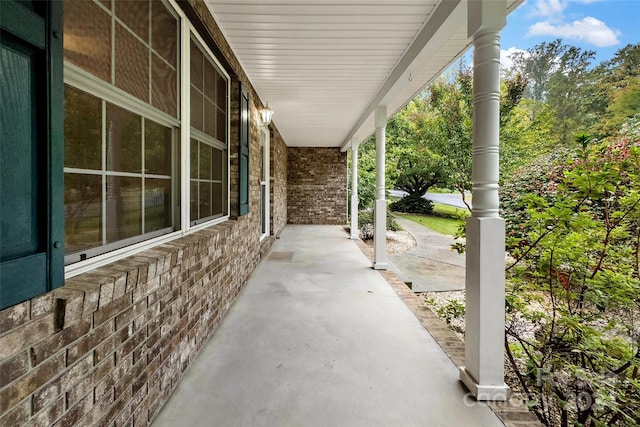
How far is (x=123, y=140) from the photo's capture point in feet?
5.32

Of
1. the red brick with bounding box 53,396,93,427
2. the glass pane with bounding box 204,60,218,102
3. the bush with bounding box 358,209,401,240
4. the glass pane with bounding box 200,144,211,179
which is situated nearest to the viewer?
the red brick with bounding box 53,396,93,427

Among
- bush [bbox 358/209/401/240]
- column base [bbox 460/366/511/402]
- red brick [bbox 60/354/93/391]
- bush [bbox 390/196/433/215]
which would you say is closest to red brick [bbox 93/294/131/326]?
red brick [bbox 60/354/93/391]

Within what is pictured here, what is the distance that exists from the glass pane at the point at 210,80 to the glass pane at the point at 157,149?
38.4 inches

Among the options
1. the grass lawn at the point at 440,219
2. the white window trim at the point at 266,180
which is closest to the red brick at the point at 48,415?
the white window trim at the point at 266,180

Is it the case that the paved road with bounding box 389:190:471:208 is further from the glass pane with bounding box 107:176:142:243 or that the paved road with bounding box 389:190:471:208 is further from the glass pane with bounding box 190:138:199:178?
the glass pane with bounding box 107:176:142:243

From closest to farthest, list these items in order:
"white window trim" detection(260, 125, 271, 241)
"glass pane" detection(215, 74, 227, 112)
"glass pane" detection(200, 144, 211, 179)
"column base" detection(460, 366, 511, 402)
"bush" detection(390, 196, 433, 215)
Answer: "column base" detection(460, 366, 511, 402) < "glass pane" detection(200, 144, 211, 179) < "glass pane" detection(215, 74, 227, 112) < "white window trim" detection(260, 125, 271, 241) < "bush" detection(390, 196, 433, 215)

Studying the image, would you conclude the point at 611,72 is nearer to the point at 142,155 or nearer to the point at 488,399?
the point at 488,399

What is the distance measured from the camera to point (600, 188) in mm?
2125

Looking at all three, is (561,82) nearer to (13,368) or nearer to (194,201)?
(194,201)

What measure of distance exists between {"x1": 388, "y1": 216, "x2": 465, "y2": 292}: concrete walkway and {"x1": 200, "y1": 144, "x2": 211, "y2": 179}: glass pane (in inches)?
134

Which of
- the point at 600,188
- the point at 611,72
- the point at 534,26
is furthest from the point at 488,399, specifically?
the point at 534,26

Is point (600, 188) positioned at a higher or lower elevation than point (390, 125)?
lower

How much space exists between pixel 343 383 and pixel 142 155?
6.29ft

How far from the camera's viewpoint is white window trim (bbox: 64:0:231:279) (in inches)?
51.4
